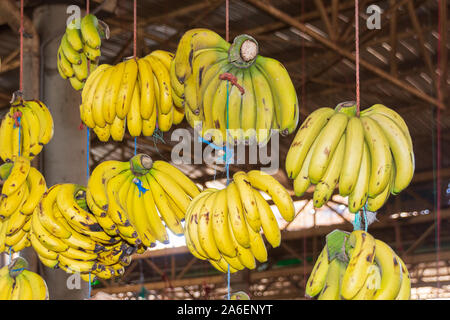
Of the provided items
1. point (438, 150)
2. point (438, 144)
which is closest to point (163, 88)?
point (438, 144)

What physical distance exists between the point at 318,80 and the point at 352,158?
7403mm

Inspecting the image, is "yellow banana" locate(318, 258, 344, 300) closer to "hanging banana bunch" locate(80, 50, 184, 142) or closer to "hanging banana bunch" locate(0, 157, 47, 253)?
"hanging banana bunch" locate(80, 50, 184, 142)

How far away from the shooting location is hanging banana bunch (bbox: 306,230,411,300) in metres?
1.62

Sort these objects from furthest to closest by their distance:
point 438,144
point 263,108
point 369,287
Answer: point 438,144 → point 263,108 → point 369,287

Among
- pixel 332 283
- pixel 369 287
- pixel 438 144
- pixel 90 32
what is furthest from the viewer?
pixel 438 144

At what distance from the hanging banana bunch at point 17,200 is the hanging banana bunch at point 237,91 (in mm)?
674

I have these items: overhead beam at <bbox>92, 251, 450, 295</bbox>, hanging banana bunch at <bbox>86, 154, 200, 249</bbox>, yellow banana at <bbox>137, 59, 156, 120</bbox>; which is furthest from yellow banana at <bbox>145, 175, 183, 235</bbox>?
overhead beam at <bbox>92, 251, 450, 295</bbox>

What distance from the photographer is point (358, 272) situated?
63.7 inches

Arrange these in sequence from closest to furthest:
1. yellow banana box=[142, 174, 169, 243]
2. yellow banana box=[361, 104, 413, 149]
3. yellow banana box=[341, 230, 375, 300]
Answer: yellow banana box=[341, 230, 375, 300], yellow banana box=[361, 104, 413, 149], yellow banana box=[142, 174, 169, 243]

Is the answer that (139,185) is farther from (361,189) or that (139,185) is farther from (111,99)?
(361,189)

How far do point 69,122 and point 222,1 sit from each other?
3.18 metres

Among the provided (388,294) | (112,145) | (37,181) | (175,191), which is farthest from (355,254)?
(112,145)

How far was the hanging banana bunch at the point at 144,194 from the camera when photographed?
2.20 m

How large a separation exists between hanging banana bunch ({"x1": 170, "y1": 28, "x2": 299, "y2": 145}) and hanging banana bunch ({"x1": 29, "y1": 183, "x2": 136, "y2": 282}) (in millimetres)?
483
